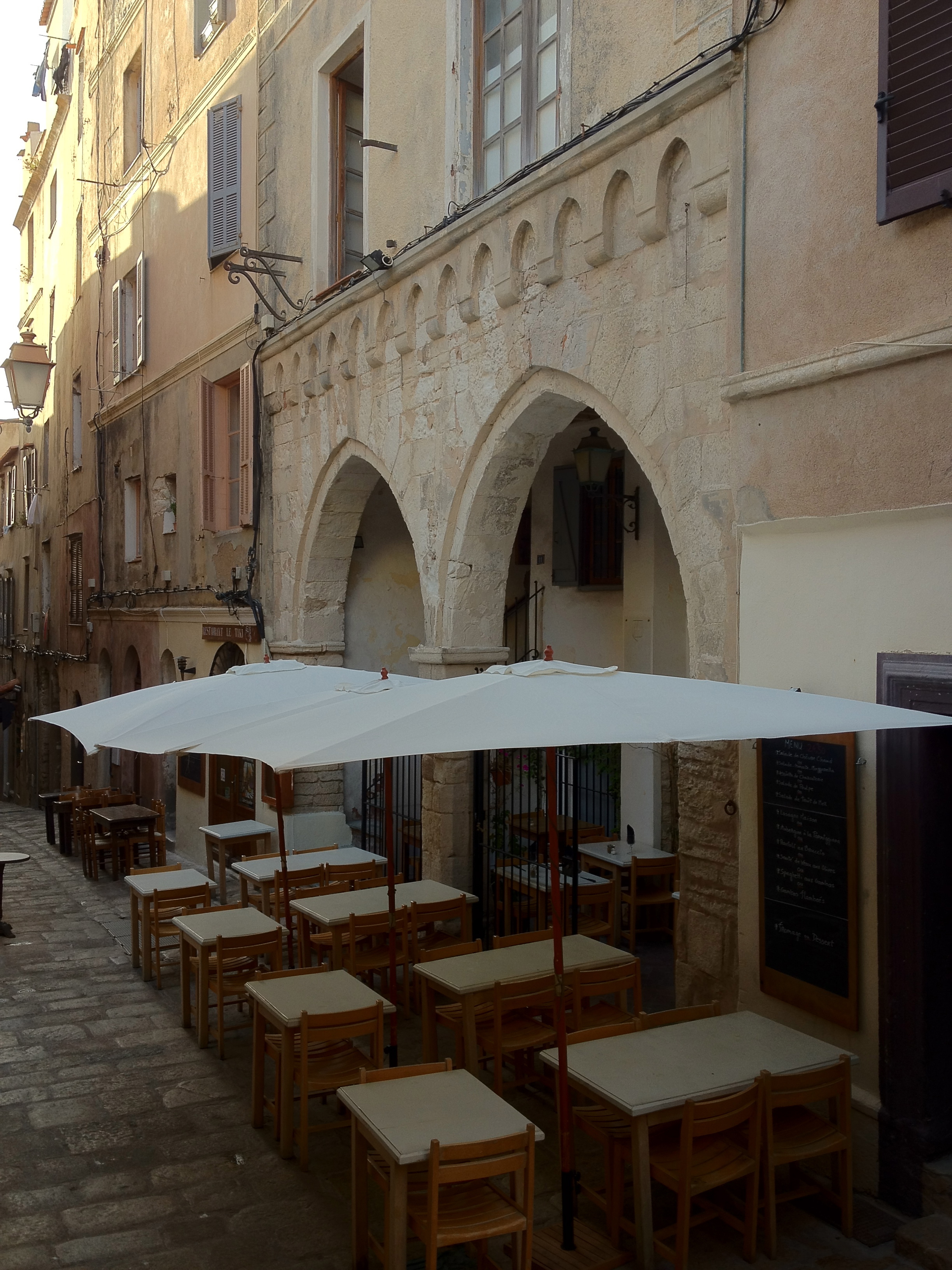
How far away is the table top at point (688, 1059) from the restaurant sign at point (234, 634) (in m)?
7.62

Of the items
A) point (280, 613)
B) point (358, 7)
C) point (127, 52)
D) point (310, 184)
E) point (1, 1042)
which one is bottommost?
point (1, 1042)

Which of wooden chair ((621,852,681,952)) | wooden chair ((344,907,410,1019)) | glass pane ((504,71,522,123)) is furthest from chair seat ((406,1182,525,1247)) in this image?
glass pane ((504,71,522,123))

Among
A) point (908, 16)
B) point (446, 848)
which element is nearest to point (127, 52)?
point (446, 848)

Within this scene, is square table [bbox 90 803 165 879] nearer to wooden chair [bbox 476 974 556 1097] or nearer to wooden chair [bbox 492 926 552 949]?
wooden chair [bbox 492 926 552 949]

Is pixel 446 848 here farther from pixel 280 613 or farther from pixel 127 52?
pixel 127 52

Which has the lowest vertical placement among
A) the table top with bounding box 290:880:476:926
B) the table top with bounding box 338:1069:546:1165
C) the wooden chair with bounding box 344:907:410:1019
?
the wooden chair with bounding box 344:907:410:1019

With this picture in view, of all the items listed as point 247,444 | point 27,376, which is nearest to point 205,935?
point 247,444

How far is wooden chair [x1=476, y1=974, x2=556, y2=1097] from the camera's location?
5004 mm

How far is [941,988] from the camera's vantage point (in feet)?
13.9

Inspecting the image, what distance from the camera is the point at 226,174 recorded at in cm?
1187

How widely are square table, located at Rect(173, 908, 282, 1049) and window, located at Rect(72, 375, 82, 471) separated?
1469cm

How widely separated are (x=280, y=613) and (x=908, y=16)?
7913mm

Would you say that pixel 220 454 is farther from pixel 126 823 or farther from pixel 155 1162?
pixel 155 1162

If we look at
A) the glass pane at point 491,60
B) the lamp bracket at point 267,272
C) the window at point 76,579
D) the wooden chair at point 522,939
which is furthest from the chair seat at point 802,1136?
the window at point 76,579
